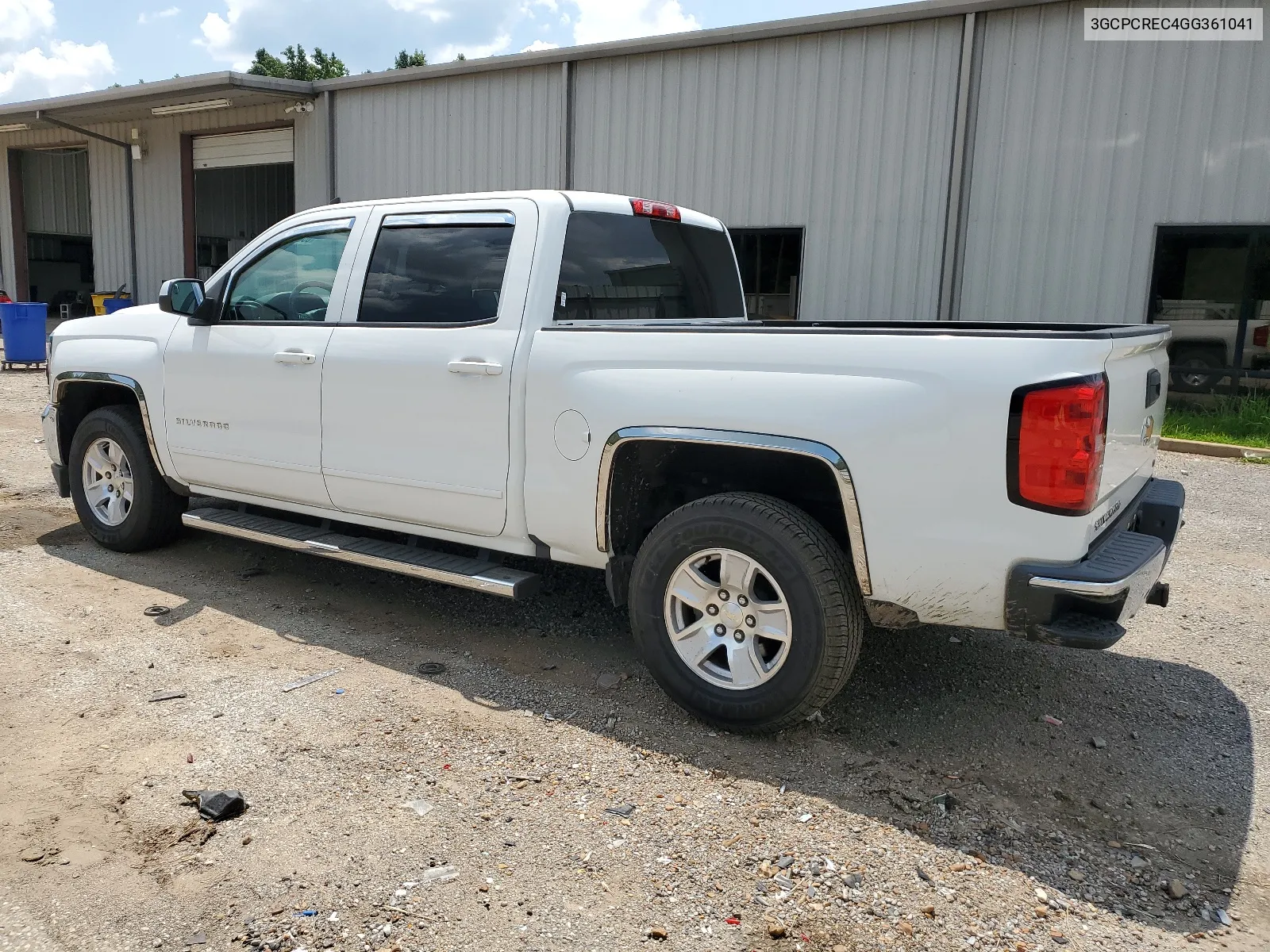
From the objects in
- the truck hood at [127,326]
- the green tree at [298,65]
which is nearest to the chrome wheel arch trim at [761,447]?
the truck hood at [127,326]

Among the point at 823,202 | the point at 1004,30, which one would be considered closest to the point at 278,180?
the point at 823,202

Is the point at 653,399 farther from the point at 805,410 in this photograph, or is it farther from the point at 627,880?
the point at 627,880

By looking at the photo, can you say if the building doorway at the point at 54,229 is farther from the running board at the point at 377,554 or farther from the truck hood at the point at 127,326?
the running board at the point at 377,554

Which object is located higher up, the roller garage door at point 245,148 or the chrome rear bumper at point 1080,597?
the roller garage door at point 245,148

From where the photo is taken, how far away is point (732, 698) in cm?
364

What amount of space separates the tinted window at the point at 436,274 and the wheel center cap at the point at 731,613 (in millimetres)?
1586

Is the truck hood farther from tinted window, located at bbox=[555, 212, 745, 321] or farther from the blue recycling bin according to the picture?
the blue recycling bin

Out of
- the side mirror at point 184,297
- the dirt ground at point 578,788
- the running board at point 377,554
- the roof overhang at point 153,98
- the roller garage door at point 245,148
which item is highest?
the roof overhang at point 153,98

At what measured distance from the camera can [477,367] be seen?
4164 mm

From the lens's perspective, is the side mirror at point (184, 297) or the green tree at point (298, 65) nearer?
the side mirror at point (184, 297)

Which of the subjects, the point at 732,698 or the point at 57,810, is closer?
the point at 57,810

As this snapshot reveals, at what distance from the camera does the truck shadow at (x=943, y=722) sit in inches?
122

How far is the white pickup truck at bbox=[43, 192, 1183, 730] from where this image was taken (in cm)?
314

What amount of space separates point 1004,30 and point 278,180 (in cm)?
2126
